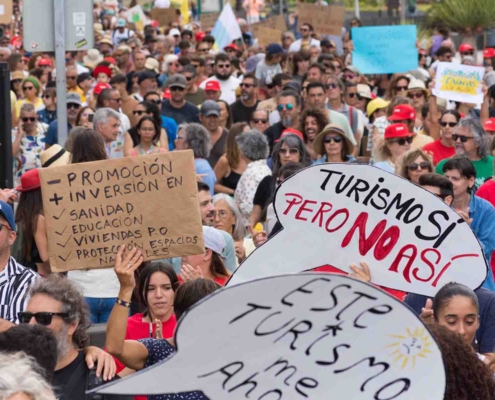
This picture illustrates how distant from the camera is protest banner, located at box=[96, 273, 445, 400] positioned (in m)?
3.16

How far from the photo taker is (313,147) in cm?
973

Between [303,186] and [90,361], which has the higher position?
[303,186]

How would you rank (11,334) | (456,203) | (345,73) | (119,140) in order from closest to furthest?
(11,334), (456,203), (119,140), (345,73)

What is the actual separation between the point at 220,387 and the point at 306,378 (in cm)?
24

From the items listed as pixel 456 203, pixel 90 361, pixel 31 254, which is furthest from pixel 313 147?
pixel 90 361

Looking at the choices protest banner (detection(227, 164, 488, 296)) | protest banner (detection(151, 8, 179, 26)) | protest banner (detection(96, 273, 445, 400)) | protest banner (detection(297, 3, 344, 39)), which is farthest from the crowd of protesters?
protest banner (detection(151, 8, 179, 26))

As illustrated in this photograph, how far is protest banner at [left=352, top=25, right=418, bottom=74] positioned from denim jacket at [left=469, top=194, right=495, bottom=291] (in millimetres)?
8941

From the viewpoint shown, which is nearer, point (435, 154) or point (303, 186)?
point (303, 186)

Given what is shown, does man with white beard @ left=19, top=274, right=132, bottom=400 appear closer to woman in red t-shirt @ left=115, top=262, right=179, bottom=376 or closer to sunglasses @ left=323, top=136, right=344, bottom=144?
woman in red t-shirt @ left=115, top=262, right=179, bottom=376

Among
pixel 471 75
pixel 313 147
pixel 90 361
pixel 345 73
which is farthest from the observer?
pixel 345 73

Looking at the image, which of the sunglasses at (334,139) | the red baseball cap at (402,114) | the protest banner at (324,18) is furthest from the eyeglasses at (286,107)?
the protest banner at (324,18)

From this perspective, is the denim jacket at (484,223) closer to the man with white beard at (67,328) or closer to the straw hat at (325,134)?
the straw hat at (325,134)

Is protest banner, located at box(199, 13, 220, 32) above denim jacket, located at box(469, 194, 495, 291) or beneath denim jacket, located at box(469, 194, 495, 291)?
above

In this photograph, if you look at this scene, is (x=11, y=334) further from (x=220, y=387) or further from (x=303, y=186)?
(x=303, y=186)
